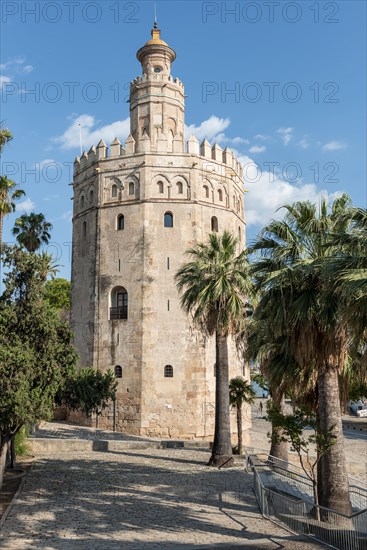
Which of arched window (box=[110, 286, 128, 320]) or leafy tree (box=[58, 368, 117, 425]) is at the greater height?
arched window (box=[110, 286, 128, 320])

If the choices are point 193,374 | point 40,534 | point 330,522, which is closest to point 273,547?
point 330,522

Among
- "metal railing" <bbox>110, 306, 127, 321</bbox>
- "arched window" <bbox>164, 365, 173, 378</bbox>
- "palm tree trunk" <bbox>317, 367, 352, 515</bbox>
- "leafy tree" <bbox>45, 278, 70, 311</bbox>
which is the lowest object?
"palm tree trunk" <bbox>317, 367, 352, 515</bbox>

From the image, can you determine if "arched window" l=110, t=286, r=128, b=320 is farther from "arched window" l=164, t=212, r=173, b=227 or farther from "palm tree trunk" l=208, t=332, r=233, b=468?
"palm tree trunk" l=208, t=332, r=233, b=468

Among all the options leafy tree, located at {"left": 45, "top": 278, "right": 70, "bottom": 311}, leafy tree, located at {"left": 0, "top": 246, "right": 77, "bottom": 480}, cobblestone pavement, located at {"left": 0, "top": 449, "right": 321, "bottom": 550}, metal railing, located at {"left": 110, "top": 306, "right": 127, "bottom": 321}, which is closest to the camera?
cobblestone pavement, located at {"left": 0, "top": 449, "right": 321, "bottom": 550}

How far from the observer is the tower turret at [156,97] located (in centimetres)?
3688

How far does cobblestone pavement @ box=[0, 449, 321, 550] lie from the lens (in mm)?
11659

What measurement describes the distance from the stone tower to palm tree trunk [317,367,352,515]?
18.0 meters

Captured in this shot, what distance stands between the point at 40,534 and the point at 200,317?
1284 centimetres

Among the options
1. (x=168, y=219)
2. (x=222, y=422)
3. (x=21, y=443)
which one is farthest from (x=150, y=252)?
(x=21, y=443)

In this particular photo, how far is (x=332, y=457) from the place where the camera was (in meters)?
13.8

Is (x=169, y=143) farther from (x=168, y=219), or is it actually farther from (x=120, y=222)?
(x=120, y=222)

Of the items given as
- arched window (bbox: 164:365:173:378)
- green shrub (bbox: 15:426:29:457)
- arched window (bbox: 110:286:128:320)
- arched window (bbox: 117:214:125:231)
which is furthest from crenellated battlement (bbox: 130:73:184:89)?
green shrub (bbox: 15:426:29:457)

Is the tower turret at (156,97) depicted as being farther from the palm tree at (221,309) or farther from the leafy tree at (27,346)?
the leafy tree at (27,346)

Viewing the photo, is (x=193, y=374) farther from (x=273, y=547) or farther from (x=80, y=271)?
(x=273, y=547)
